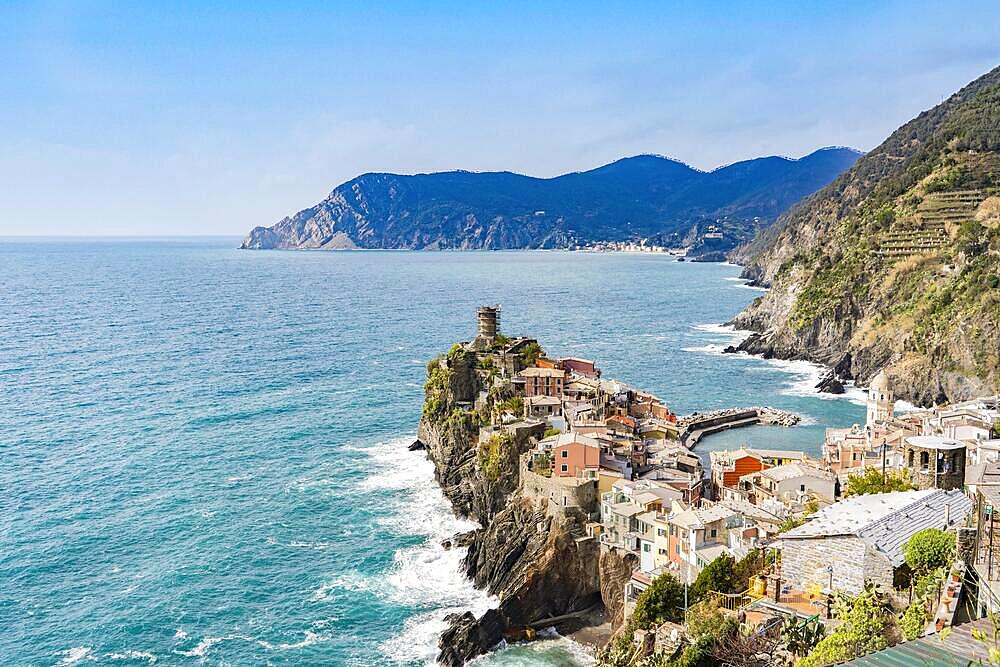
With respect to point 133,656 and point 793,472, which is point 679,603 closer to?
point 793,472

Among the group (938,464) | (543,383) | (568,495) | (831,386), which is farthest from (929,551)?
(831,386)

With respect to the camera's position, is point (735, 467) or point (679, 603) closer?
point (679, 603)

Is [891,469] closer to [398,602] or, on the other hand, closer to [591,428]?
[591,428]

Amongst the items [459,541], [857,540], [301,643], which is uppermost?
[857,540]

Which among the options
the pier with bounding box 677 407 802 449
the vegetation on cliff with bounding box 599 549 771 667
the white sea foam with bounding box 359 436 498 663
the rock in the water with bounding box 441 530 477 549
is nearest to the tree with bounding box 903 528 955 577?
the vegetation on cliff with bounding box 599 549 771 667

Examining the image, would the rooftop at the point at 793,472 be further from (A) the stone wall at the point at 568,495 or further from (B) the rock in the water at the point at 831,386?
(B) the rock in the water at the point at 831,386

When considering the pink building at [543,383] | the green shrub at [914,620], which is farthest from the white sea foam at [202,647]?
the pink building at [543,383]

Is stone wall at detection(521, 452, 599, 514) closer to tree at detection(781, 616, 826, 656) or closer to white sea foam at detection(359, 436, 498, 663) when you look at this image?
white sea foam at detection(359, 436, 498, 663)
